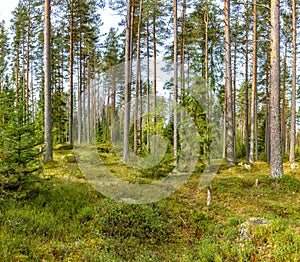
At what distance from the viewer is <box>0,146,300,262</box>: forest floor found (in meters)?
5.00

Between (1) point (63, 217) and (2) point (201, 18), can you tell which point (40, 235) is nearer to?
(1) point (63, 217)

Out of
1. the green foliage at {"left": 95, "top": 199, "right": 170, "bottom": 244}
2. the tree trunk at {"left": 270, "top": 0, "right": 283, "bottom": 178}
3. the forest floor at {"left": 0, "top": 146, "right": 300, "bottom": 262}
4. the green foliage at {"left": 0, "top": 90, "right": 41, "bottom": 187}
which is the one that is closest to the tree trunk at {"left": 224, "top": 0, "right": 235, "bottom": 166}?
the tree trunk at {"left": 270, "top": 0, "right": 283, "bottom": 178}

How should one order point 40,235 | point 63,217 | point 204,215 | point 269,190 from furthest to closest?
point 269,190 → point 204,215 → point 63,217 → point 40,235

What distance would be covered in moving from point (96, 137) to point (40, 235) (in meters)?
8.30

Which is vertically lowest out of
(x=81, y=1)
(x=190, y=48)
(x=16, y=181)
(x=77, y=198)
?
(x=77, y=198)

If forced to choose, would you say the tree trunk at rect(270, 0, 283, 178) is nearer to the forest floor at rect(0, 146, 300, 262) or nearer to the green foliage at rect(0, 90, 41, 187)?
the forest floor at rect(0, 146, 300, 262)

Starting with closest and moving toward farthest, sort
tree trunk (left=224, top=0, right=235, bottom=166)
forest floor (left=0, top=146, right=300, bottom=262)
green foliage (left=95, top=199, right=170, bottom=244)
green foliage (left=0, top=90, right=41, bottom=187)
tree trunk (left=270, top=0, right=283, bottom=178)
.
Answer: forest floor (left=0, top=146, right=300, bottom=262), green foliage (left=0, top=90, right=41, bottom=187), green foliage (left=95, top=199, right=170, bottom=244), tree trunk (left=270, top=0, right=283, bottom=178), tree trunk (left=224, top=0, right=235, bottom=166)

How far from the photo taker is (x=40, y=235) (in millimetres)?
5512

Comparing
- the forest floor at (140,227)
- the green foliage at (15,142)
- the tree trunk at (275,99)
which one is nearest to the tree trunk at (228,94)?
the tree trunk at (275,99)

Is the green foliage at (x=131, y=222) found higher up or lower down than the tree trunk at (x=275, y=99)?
lower down

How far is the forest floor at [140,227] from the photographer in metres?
5.00

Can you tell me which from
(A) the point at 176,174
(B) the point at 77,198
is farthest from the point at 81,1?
(B) the point at 77,198

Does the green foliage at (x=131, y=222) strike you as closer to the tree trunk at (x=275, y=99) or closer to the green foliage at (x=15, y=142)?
the green foliage at (x=15, y=142)

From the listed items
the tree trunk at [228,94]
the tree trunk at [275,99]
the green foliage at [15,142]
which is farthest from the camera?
the tree trunk at [228,94]
